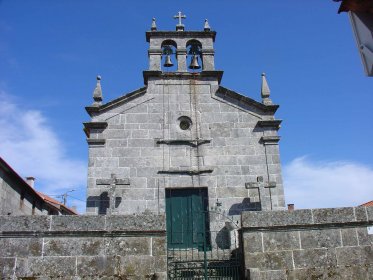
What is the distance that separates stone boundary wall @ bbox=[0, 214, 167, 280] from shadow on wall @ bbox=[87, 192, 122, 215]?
19.7 ft

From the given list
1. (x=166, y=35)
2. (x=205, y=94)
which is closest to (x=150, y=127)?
(x=205, y=94)

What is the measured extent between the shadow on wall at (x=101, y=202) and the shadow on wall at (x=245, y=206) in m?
3.49

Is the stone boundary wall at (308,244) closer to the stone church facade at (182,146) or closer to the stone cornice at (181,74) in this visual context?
the stone church facade at (182,146)

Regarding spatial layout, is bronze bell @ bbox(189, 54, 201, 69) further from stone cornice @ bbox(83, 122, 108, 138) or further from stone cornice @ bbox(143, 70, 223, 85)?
stone cornice @ bbox(83, 122, 108, 138)

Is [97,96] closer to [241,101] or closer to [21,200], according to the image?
[241,101]

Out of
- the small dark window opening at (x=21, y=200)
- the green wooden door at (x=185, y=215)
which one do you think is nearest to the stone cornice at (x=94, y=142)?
the green wooden door at (x=185, y=215)

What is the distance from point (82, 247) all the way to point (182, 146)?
287 inches

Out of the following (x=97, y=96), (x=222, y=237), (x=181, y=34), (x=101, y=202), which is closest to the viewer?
(x=222, y=237)

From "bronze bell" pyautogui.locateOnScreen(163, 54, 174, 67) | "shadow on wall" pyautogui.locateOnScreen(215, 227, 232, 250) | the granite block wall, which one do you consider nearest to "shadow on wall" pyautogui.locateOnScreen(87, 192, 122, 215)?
the granite block wall

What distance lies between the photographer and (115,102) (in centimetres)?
1291

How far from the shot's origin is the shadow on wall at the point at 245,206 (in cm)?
1168

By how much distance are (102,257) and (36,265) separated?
3.06ft

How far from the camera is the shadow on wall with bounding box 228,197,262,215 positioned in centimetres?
1168


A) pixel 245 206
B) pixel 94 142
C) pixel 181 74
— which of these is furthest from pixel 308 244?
pixel 181 74
